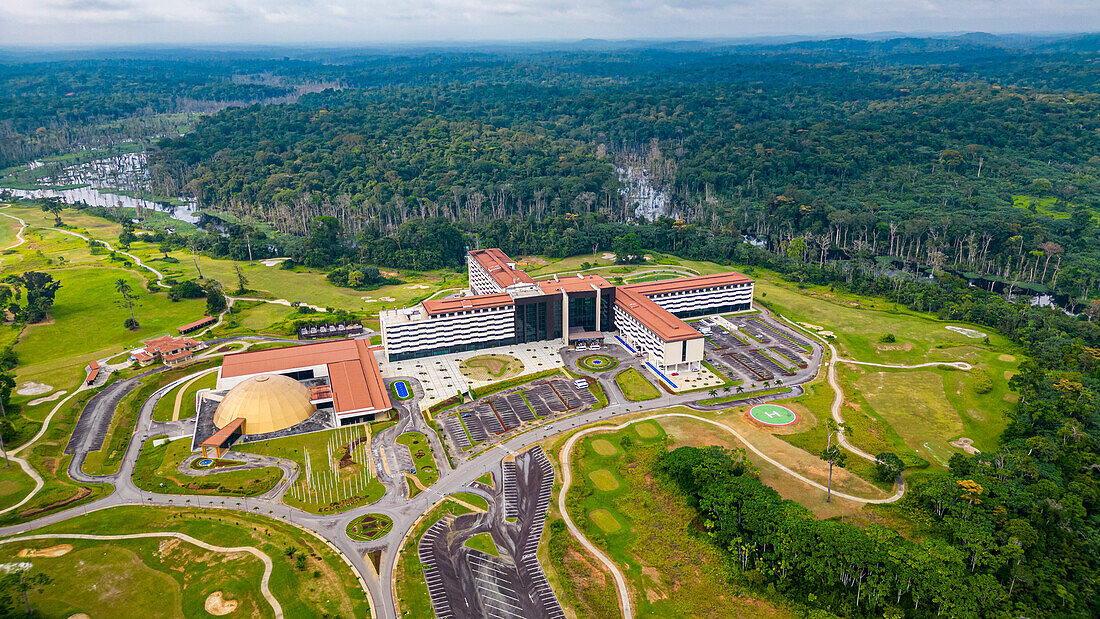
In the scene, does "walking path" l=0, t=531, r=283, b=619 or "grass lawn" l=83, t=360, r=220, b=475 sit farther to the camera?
"grass lawn" l=83, t=360, r=220, b=475

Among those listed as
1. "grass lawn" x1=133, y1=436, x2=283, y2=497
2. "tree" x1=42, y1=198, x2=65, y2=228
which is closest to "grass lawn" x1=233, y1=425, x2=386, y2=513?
"grass lawn" x1=133, y1=436, x2=283, y2=497

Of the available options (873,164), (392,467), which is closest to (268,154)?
(392,467)

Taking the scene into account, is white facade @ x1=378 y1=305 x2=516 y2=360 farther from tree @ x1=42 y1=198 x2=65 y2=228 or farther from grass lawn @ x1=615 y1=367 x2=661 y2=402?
tree @ x1=42 y1=198 x2=65 y2=228

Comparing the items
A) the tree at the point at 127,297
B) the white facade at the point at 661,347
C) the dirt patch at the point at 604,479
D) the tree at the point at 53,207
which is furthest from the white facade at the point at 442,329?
the tree at the point at 53,207

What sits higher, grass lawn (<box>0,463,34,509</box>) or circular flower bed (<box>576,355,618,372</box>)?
grass lawn (<box>0,463,34,509</box>)

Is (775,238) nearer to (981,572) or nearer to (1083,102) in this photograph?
(981,572)

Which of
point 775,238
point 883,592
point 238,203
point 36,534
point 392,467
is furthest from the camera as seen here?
point 238,203

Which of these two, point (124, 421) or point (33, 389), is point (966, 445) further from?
point (33, 389)
